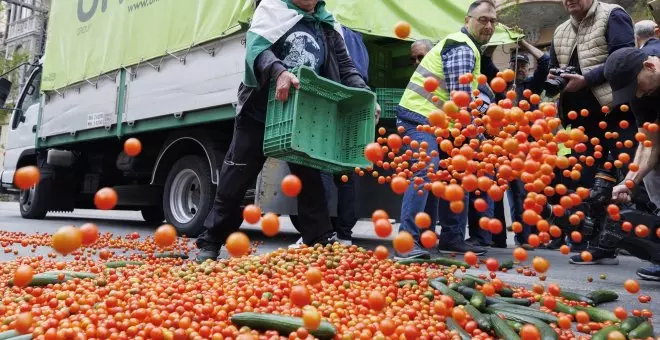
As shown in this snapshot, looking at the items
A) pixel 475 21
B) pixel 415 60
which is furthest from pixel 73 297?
pixel 415 60

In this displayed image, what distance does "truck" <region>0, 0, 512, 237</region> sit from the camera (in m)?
6.52

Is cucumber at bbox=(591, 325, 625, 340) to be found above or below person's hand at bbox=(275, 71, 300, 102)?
below

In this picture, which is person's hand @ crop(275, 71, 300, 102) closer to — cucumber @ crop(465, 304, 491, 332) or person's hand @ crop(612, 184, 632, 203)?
cucumber @ crop(465, 304, 491, 332)

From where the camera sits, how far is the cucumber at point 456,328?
2.53 m

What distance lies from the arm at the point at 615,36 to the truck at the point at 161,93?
216 cm

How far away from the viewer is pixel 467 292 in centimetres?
325

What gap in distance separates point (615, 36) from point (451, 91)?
146 cm

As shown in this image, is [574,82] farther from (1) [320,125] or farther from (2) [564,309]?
(2) [564,309]

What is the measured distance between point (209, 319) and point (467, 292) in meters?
1.45

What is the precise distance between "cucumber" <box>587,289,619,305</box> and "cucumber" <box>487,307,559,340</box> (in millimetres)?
752

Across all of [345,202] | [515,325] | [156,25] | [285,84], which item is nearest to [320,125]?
[285,84]

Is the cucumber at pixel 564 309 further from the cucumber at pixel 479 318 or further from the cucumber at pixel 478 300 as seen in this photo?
the cucumber at pixel 479 318

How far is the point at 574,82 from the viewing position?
4.82 meters

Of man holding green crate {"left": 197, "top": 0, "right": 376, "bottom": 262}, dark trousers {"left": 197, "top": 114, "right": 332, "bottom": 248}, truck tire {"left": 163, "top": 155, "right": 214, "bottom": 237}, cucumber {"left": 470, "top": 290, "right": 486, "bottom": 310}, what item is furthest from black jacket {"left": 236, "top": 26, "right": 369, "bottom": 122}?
truck tire {"left": 163, "top": 155, "right": 214, "bottom": 237}
